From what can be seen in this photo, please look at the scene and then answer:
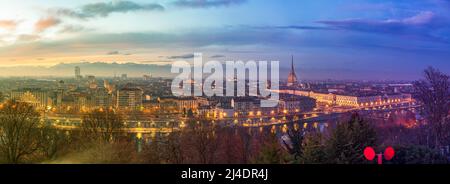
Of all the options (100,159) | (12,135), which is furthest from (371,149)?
(12,135)

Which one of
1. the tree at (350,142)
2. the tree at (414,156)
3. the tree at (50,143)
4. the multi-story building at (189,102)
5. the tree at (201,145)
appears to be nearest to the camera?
the tree at (350,142)

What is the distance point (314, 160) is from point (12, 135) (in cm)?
697

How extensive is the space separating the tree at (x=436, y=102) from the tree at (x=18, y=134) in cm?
1025

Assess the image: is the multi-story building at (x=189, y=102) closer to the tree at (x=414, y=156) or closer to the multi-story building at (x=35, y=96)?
the multi-story building at (x=35, y=96)

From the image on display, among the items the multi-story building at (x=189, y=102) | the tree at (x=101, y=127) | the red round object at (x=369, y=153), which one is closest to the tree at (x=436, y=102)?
the red round object at (x=369, y=153)

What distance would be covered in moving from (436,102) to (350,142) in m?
6.79

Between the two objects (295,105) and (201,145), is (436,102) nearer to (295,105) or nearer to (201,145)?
(201,145)

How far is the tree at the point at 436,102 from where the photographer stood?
1166 centimetres

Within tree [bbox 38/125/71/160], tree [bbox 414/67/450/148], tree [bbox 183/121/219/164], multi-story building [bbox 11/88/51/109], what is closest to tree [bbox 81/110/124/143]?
tree [bbox 38/125/71/160]

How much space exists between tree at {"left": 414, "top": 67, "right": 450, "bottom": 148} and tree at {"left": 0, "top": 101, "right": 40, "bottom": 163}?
404 inches

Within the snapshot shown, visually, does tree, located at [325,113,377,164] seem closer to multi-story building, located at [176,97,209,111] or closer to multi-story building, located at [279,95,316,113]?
multi-story building, located at [279,95,316,113]

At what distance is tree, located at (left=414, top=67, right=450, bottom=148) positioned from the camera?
11.7 metres

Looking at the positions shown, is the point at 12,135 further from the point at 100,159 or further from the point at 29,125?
the point at 100,159
